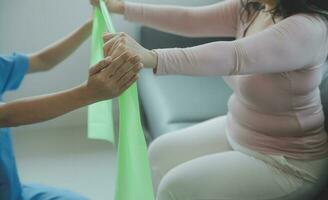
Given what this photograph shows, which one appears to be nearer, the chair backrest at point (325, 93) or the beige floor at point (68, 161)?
the chair backrest at point (325, 93)

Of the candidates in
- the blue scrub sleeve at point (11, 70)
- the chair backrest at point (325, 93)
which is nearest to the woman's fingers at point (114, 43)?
the blue scrub sleeve at point (11, 70)

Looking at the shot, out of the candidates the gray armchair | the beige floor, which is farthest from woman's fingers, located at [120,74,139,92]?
the beige floor

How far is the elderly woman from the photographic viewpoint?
3.73ft

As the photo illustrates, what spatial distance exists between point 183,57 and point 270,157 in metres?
0.40

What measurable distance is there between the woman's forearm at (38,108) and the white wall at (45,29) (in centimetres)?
145

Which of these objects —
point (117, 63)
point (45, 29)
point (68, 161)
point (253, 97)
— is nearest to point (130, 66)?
point (117, 63)

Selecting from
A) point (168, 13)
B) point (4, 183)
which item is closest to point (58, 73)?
point (168, 13)

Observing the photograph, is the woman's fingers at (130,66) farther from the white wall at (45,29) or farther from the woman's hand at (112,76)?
the white wall at (45,29)

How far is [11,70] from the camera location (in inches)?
52.4

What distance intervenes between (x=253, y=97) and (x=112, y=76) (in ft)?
1.67

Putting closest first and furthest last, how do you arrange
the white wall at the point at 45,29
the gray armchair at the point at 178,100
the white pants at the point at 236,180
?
1. the white pants at the point at 236,180
2. the gray armchair at the point at 178,100
3. the white wall at the point at 45,29

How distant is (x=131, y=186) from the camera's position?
3.22 ft

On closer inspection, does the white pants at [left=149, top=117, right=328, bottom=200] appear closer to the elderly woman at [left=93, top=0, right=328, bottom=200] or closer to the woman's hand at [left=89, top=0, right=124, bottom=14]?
the elderly woman at [left=93, top=0, right=328, bottom=200]

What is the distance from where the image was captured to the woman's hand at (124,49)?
100 cm
